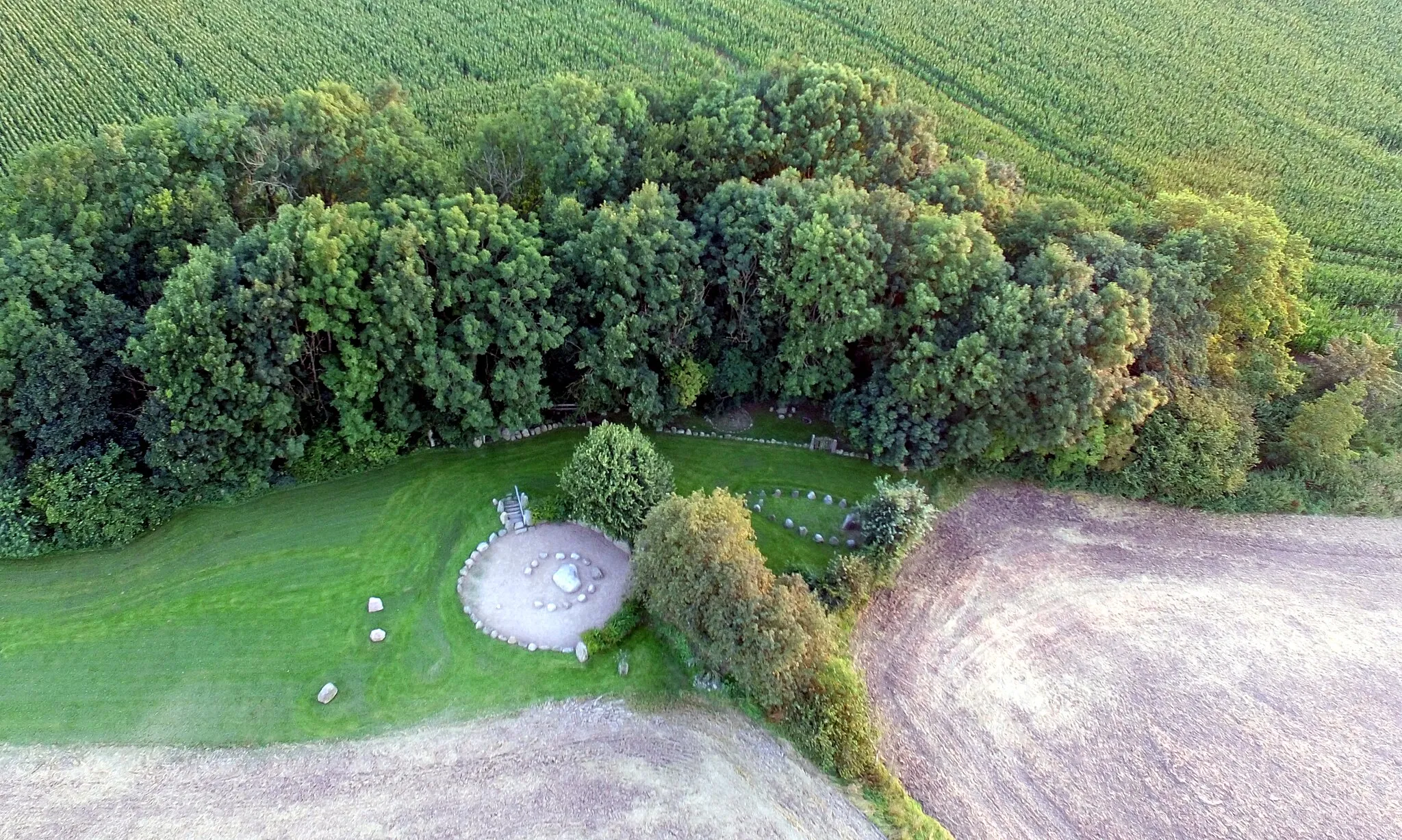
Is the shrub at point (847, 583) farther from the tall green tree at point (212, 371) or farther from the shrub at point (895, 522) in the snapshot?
the tall green tree at point (212, 371)

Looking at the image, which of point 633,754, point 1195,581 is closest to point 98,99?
point 633,754

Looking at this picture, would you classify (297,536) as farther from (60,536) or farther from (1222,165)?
(1222,165)

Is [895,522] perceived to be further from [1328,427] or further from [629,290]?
[1328,427]

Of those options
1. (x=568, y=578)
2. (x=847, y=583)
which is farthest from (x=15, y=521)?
(x=847, y=583)

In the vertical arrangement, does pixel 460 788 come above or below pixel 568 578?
below

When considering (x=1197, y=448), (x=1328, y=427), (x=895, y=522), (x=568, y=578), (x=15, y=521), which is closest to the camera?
(x=15, y=521)

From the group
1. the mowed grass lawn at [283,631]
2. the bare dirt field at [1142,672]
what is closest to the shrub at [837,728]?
the bare dirt field at [1142,672]

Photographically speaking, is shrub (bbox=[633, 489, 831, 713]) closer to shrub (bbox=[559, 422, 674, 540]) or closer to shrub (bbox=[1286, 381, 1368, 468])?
shrub (bbox=[559, 422, 674, 540])
